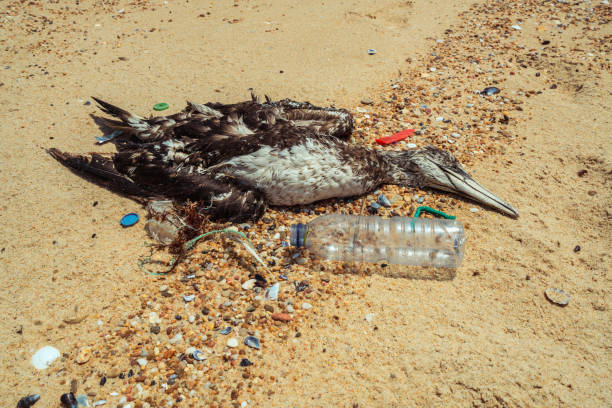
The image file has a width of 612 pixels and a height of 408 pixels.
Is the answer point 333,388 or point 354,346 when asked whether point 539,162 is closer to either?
point 354,346

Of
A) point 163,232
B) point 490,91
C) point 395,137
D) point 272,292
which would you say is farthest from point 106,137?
point 490,91

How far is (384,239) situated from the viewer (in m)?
3.75

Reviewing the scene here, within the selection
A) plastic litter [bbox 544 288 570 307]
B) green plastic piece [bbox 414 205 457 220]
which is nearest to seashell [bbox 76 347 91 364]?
green plastic piece [bbox 414 205 457 220]

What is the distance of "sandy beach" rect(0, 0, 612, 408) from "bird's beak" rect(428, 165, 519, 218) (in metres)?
0.10

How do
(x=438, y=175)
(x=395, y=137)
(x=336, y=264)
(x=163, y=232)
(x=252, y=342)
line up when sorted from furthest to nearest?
(x=395, y=137) → (x=438, y=175) → (x=163, y=232) → (x=336, y=264) → (x=252, y=342)

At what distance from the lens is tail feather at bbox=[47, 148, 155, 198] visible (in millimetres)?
4016

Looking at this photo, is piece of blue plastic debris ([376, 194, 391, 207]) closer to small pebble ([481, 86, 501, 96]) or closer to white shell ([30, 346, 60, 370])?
small pebble ([481, 86, 501, 96])

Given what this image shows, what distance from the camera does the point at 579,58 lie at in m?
5.89

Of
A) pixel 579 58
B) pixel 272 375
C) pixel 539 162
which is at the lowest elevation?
pixel 272 375

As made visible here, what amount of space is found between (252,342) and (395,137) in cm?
325

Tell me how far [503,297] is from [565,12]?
6953 millimetres

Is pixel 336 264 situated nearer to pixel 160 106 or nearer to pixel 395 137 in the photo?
pixel 395 137

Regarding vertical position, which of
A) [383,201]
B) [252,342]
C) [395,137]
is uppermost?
[395,137]

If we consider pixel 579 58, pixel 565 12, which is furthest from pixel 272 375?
pixel 565 12
